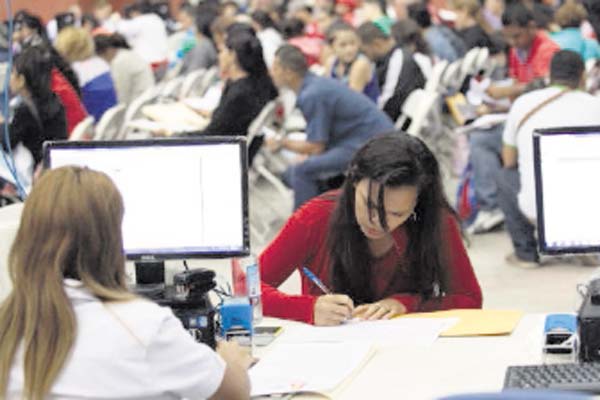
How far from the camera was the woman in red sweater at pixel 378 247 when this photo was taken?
369cm

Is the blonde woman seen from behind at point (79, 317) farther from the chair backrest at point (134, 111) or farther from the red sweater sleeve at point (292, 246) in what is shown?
the chair backrest at point (134, 111)

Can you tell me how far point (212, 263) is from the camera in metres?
6.20

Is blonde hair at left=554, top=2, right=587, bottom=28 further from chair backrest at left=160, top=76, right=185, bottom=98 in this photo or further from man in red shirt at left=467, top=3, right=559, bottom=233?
chair backrest at left=160, top=76, right=185, bottom=98

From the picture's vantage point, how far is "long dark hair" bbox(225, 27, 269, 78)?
787cm

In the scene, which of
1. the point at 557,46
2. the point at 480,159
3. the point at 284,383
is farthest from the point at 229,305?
the point at 557,46

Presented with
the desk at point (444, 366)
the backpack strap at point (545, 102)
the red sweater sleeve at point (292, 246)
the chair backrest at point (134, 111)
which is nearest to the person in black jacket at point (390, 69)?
the chair backrest at point (134, 111)

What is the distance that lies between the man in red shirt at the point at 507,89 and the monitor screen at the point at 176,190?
14.1 feet

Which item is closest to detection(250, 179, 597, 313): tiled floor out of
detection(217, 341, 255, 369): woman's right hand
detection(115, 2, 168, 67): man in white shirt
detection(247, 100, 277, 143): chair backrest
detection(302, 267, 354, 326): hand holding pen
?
detection(247, 100, 277, 143): chair backrest

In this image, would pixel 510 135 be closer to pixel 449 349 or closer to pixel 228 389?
pixel 449 349

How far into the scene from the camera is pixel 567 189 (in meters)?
3.56

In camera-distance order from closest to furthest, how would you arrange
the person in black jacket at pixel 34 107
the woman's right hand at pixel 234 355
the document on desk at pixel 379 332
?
the woman's right hand at pixel 234 355 < the document on desk at pixel 379 332 < the person in black jacket at pixel 34 107

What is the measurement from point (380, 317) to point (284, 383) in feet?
2.11

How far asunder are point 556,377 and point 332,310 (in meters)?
0.78

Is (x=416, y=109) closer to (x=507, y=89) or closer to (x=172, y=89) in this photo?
(x=507, y=89)
